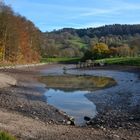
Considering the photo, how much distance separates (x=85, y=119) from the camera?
23.9 metres

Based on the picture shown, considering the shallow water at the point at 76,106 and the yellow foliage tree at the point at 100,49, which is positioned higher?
the yellow foliage tree at the point at 100,49

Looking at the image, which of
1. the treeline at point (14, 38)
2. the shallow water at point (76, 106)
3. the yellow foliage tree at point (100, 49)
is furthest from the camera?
the yellow foliage tree at point (100, 49)

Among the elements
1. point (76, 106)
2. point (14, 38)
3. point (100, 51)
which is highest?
point (14, 38)

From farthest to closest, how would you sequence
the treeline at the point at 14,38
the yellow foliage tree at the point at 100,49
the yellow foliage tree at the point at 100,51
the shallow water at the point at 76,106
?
1. the yellow foliage tree at the point at 100,49
2. the yellow foliage tree at the point at 100,51
3. the treeline at the point at 14,38
4. the shallow water at the point at 76,106

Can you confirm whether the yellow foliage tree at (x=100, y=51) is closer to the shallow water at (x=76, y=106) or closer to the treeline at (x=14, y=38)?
the treeline at (x=14, y=38)

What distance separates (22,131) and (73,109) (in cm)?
1290

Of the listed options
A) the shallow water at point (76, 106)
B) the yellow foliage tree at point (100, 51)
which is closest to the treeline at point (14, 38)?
the yellow foliage tree at point (100, 51)

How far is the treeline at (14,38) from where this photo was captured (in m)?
86.5

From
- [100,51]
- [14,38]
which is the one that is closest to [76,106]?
[14,38]

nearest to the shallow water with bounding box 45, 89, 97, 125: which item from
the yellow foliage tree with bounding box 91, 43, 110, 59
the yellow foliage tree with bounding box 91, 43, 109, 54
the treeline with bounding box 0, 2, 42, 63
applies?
the treeline with bounding box 0, 2, 42, 63

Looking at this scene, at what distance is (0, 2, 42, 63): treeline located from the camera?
284 feet

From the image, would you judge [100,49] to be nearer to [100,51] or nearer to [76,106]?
[100,51]

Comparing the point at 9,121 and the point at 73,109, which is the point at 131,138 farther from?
the point at 73,109

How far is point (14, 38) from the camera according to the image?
90.8m
